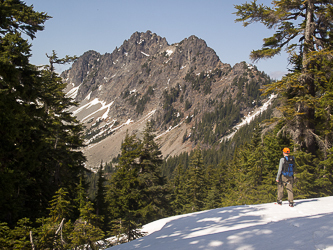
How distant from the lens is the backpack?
8625 mm

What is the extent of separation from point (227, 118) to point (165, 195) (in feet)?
533

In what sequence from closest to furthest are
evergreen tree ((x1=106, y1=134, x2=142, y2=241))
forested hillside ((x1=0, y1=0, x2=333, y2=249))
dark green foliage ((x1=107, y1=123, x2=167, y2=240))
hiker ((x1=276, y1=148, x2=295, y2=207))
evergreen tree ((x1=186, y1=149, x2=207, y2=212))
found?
1. forested hillside ((x1=0, y1=0, x2=333, y2=249))
2. hiker ((x1=276, y1=148, x2=295, y2=207))
3. evergreen tree ((x1=106, y1=134, x2=142, y2=241))
4. dark green foliage ((x1=107, y1=123, x2=167, y2=240))
5. evergreen tree ((x1=186, y1=149, x2=207, y2=212))

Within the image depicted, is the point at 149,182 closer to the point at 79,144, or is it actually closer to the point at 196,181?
the point at 79,144

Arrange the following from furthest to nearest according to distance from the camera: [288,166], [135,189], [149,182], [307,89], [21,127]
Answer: [149,182], [135,189], [307,89], [21,127], [288,166]

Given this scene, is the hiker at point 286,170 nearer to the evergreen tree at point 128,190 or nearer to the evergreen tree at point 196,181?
the evergreen tree at point 128,190

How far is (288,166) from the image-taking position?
341 inches

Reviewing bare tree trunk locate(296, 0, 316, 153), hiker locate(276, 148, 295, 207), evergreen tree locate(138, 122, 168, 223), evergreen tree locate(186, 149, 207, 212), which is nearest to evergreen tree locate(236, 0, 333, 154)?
bare tree trunk locate(296, 0, 316, 153)

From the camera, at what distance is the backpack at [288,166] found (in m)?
8.62

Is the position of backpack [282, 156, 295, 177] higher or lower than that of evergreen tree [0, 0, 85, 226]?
lower

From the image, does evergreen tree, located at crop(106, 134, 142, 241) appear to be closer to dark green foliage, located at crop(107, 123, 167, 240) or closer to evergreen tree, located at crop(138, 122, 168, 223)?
dark green foliage, located at crop(107, 123, 167, 240)

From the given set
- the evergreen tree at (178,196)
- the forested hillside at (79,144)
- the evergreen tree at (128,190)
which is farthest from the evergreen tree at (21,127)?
the evergreen tree at (178,196)

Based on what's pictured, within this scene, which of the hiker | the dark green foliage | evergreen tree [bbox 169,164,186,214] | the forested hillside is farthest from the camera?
evergreen tree [bbox 169,164,186,214]

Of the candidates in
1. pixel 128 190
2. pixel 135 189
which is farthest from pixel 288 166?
pixel 128 190

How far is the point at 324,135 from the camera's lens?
13320 millimetres
